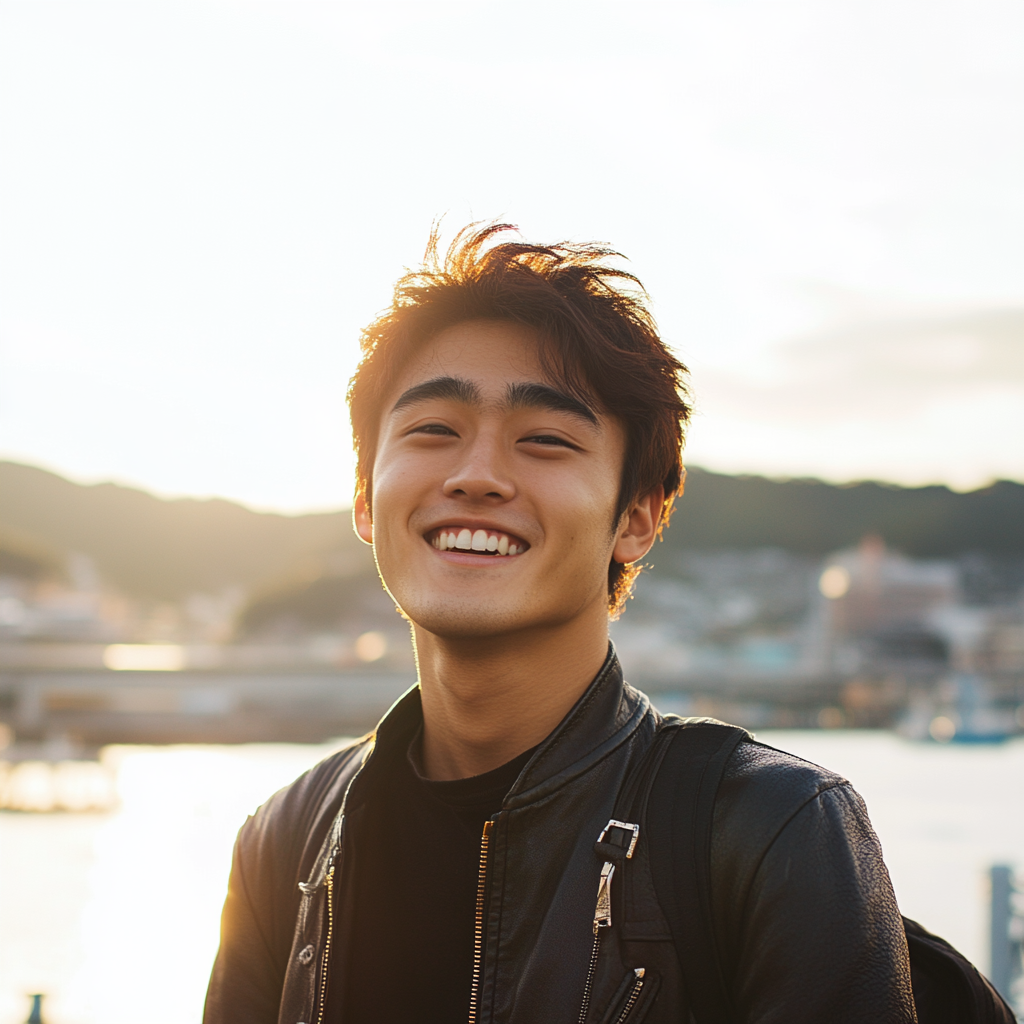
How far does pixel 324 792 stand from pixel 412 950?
53cm

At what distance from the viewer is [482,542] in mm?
2424

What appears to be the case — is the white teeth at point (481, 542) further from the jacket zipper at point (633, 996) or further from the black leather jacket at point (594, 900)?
the jacket zipper at point (633, 996)

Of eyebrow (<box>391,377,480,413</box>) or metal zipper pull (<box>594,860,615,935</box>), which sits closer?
metal zipper pull (<box>594,860,615,935</box>)

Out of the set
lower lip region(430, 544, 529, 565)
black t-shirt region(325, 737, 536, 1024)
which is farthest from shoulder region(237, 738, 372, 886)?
lower lip region(430, 544, 529, 565)

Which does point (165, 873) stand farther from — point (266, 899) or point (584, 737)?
point (584, 737)

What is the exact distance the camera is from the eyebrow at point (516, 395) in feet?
8.23

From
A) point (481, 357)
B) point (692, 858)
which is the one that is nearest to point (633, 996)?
point (692, 858)

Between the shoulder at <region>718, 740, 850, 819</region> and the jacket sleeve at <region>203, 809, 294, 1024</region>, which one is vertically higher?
the shoulder at <region>718, 740, 850, 819</region>

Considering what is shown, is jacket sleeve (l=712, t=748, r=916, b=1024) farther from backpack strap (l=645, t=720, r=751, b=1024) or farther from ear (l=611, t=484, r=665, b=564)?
ear (l=611, t=484, r=665, b=564)

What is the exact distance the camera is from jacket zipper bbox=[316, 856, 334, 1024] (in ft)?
7.87

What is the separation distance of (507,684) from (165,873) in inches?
972

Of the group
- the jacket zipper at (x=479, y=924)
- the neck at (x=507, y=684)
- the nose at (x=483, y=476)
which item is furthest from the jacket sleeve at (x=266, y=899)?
the nose at (x=483, y=476)

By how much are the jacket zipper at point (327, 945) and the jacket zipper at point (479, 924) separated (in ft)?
1.12

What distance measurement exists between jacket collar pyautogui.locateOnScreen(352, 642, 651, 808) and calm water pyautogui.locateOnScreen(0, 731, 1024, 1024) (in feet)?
1.50
